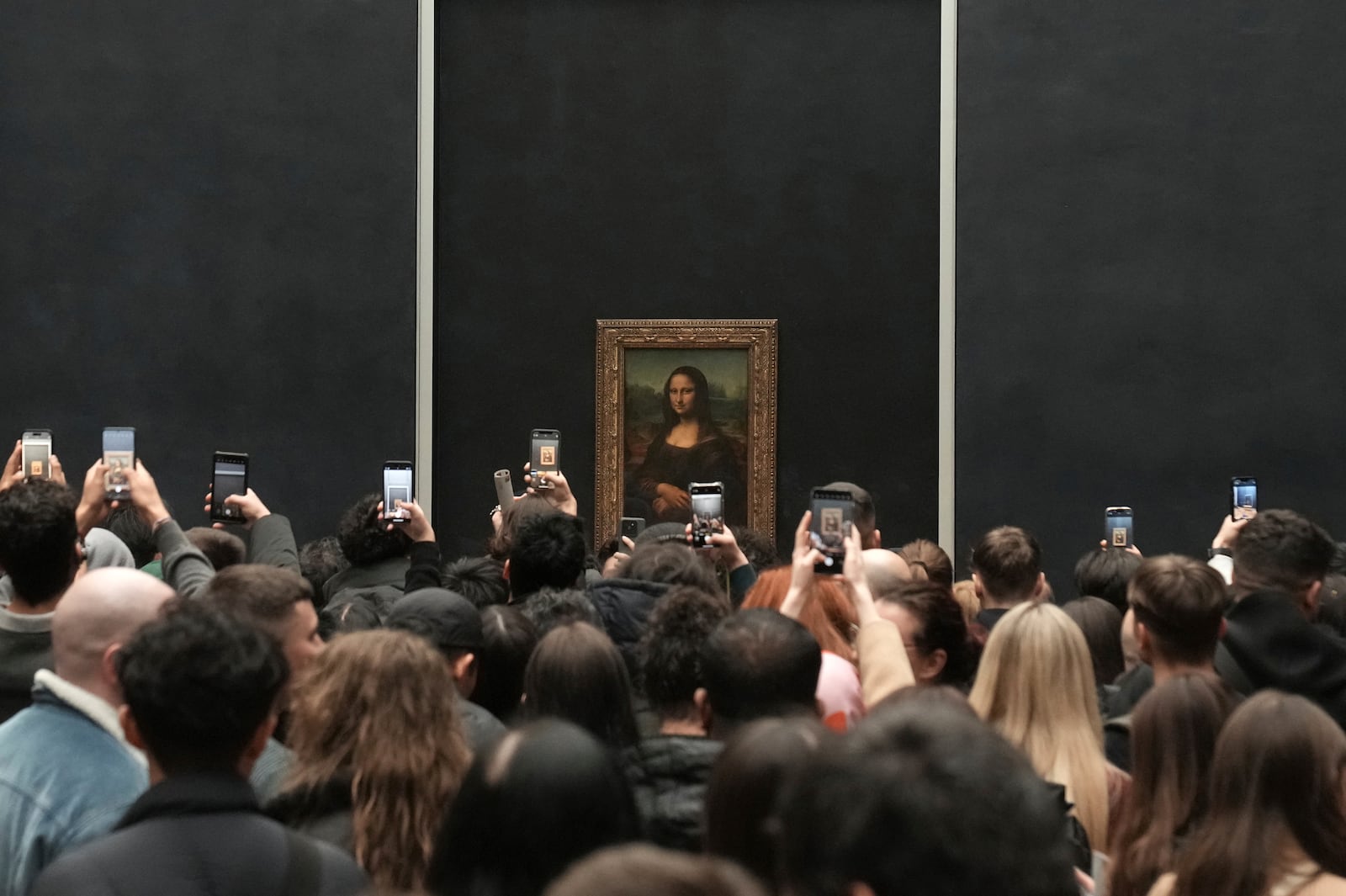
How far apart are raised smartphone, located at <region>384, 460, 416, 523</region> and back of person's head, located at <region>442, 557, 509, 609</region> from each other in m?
0.61

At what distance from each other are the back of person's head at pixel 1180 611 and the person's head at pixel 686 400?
25.4ft

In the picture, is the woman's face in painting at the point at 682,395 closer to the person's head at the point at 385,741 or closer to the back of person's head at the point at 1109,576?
the back of person's head at the point at 1109,576

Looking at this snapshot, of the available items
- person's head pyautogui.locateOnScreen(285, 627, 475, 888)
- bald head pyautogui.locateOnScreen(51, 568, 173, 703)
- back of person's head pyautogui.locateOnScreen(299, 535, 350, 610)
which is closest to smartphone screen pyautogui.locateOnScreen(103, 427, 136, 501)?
back of person's head pyautogui.locateOnScreen(299, 535, 350, 610)

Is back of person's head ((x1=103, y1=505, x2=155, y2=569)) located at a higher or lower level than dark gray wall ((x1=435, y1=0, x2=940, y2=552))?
lower

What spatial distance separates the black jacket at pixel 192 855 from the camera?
253 cm

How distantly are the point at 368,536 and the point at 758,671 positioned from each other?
354cm

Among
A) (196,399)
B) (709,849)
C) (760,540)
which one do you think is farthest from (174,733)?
(196,399)

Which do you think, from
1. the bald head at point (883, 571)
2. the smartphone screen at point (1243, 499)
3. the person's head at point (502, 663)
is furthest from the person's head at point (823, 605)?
the smartphone screen at point (1243, 499)

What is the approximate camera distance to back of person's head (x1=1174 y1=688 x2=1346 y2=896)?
3.07m

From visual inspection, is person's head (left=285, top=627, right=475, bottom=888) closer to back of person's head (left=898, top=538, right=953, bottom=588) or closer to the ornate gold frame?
back of person's head (left=898, top=538, right=953, bottom=588)

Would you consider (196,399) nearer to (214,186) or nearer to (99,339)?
(99,339)

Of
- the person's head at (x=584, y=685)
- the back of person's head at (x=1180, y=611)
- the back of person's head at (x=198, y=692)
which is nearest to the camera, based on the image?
the back of person's head at (x=198, y=692)

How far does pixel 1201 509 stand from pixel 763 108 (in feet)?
15.6

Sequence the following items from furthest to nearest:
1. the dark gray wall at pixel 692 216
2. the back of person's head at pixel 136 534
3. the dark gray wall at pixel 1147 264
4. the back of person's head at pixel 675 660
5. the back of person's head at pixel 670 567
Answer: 1. the dark gray wall at pixel 692 216
2. the dark gray wall at pixel 1147 264
3. the back of person's head at pixel 136 534
4. the back of person's head at pixel 670 567
5. the back of person's head at pixel 675 660
